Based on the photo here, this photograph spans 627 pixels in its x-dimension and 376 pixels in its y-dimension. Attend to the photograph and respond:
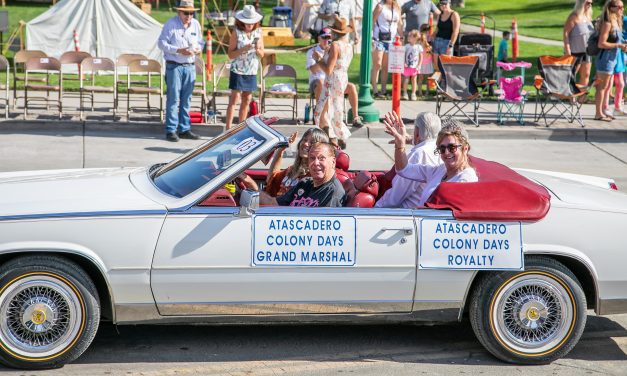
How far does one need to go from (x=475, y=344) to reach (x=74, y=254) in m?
2.55

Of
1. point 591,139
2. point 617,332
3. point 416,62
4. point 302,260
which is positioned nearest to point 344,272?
point 302,260

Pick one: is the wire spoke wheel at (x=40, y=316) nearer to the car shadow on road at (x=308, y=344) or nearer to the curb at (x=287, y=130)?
the car shadow on road at (x=308, y=344)

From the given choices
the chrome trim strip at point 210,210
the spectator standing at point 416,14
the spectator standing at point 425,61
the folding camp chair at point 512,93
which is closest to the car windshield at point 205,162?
the chrome trim strip at point 210,210

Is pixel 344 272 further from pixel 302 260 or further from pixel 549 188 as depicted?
pixel 549 188

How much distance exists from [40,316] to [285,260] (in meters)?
1.39

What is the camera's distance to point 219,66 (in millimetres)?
16141

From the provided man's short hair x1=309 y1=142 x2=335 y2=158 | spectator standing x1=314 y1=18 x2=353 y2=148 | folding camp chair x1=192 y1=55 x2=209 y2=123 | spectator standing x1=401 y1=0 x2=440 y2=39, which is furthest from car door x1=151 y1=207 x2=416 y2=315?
spectator standing x1=401 y1=0 x2=440 y2=39

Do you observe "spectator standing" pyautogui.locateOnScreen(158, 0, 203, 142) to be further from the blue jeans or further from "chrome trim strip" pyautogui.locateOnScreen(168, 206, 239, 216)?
"chrome trim strip" pyautogui.locateOnScreen(168, 206, 239, 216)

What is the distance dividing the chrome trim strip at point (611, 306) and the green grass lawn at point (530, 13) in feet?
90.5

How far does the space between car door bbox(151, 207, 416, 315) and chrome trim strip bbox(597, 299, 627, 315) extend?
3.95 ft

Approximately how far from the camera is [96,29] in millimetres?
21266

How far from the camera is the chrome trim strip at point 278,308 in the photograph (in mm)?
5906

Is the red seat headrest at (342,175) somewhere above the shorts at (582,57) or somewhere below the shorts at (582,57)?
below

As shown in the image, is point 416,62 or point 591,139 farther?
point 416,62
